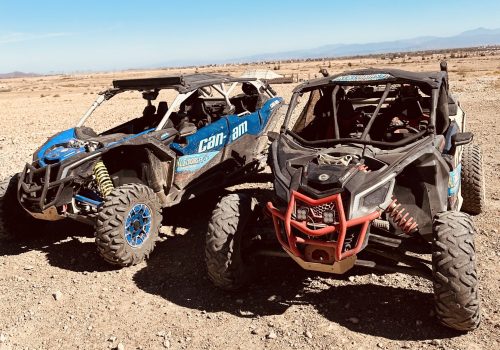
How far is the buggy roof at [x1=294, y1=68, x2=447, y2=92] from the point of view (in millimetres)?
5207

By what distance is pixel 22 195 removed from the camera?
592 centimetres

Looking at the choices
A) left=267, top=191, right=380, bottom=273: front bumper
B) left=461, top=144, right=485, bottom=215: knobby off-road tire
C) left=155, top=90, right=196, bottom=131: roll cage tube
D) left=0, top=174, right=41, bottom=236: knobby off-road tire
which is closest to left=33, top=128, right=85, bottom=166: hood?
left=0, top=174, right=41, bottom=236: knobby off-road tire

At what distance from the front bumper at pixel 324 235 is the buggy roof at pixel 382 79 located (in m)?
1.94

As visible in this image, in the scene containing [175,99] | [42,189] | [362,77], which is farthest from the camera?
[175,99]

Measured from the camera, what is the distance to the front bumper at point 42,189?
5.68 metres

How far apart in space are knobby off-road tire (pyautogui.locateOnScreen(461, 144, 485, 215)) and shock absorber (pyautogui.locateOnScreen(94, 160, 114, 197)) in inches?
181

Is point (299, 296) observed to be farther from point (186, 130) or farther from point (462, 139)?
point (186, 130)

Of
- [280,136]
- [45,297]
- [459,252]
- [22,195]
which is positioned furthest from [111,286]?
[459,252]

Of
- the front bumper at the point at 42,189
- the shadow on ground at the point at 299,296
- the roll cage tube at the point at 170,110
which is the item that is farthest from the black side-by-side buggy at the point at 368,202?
the front bumper at the point at 42,189

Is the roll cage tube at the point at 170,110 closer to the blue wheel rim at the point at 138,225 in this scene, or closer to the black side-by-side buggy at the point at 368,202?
the blue wheel rim at the point at 138,225

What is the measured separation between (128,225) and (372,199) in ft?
9.56

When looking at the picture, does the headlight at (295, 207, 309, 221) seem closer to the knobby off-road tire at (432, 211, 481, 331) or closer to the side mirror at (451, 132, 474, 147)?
the knobby off-road tire at (432, 211, 481, 331)

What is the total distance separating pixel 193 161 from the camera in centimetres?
698

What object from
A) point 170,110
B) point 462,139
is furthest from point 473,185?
point 170,110
